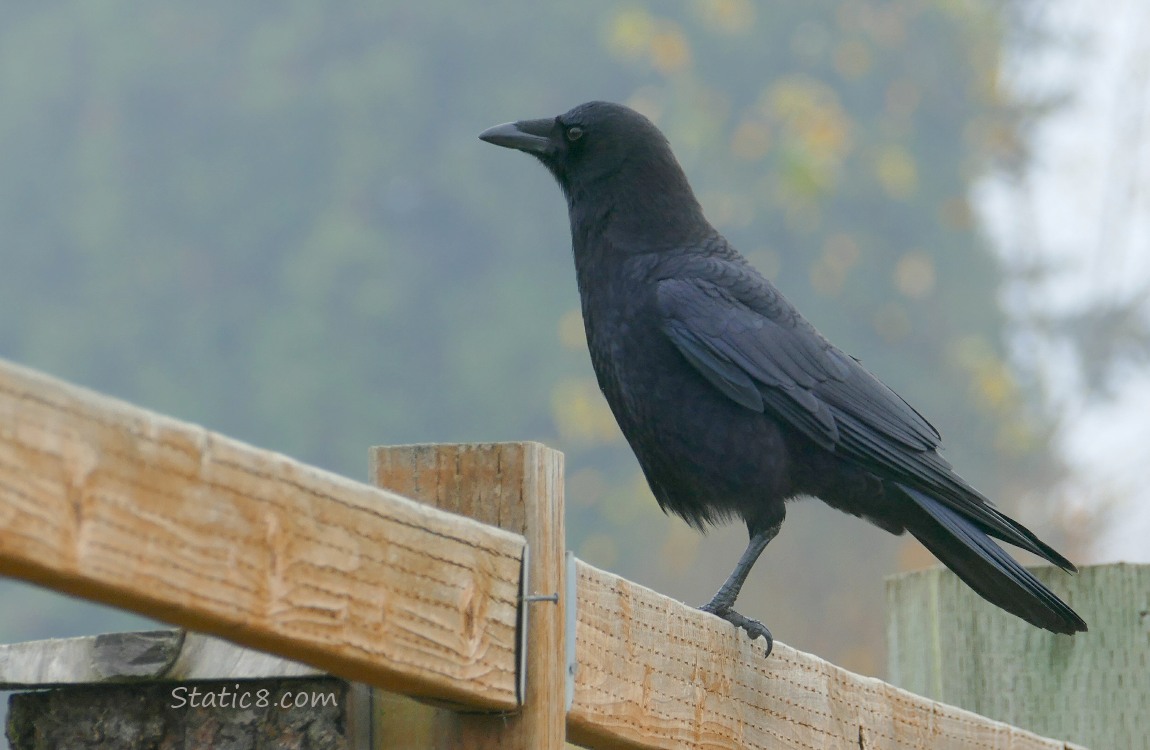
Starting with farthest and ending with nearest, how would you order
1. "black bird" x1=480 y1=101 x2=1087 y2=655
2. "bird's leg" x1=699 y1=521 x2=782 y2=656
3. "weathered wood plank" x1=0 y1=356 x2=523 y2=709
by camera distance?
"black bird" x1=480 y1=101 x2=1087 y2=655
"bird's leg" x1=699 y1=521 x2=782 y2=656
"weathered wood plank" x1=0 y1=356 x2=523 y2=709

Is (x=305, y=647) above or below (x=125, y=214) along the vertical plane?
below

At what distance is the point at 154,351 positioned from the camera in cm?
2103

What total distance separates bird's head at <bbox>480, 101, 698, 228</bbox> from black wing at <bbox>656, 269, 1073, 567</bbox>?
0.35 metres

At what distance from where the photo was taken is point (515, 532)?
1702 mm

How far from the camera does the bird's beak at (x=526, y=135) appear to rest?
14.4 feet

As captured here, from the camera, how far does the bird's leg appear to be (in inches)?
105

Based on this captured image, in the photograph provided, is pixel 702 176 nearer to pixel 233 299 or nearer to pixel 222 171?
pixel 233 299

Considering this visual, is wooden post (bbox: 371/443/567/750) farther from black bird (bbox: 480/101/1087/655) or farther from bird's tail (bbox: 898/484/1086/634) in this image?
black bird (bbox: 480/101/1087/655)

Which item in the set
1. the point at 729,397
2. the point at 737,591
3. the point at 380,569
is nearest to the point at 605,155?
the point at 729,397

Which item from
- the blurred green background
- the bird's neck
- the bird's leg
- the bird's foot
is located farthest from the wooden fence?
the blurred green background

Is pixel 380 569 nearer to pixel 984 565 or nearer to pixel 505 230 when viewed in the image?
pixel 984 565

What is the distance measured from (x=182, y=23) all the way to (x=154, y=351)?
7030 millimetres


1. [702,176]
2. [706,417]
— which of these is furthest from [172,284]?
[706,417]

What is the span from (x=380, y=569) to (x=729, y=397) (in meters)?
2.60
